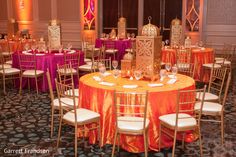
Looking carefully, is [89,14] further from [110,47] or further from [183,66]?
[183,66]

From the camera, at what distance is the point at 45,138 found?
4.15 m

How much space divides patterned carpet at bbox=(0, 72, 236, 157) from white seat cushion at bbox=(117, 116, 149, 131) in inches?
17.5

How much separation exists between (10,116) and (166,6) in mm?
8589

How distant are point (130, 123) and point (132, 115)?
21 centimetres

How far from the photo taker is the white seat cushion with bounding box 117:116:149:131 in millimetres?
→ 3312

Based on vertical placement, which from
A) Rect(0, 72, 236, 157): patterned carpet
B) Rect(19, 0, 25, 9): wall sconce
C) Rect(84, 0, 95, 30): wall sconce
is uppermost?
Rect(19, 0, 25, 9): wall sconce

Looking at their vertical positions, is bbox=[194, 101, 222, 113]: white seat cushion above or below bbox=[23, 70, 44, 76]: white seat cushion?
below

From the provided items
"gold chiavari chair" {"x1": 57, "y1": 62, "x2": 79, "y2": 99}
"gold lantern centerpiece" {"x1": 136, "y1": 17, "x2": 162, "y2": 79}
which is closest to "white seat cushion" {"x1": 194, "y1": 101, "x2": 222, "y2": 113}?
"gold lantern centerpiece" {"x1": 136, "y1": 17, "x2": 162, "y2": 79}

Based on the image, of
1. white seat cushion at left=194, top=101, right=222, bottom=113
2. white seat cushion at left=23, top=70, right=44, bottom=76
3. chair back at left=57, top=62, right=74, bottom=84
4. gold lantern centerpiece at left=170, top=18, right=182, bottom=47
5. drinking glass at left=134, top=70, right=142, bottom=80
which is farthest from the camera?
gold lantern centerpiece at left=170, top=18, right=182, bottom=47

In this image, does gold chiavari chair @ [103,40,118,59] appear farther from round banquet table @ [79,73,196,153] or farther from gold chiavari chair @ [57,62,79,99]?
round banquet table @ [79,73,196,153]

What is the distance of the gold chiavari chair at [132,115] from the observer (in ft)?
10.8

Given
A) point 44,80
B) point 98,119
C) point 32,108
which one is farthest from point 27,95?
point 98,119

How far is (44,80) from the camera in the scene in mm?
6625

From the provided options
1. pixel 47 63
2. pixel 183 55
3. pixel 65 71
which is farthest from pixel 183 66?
pixel 47 63
